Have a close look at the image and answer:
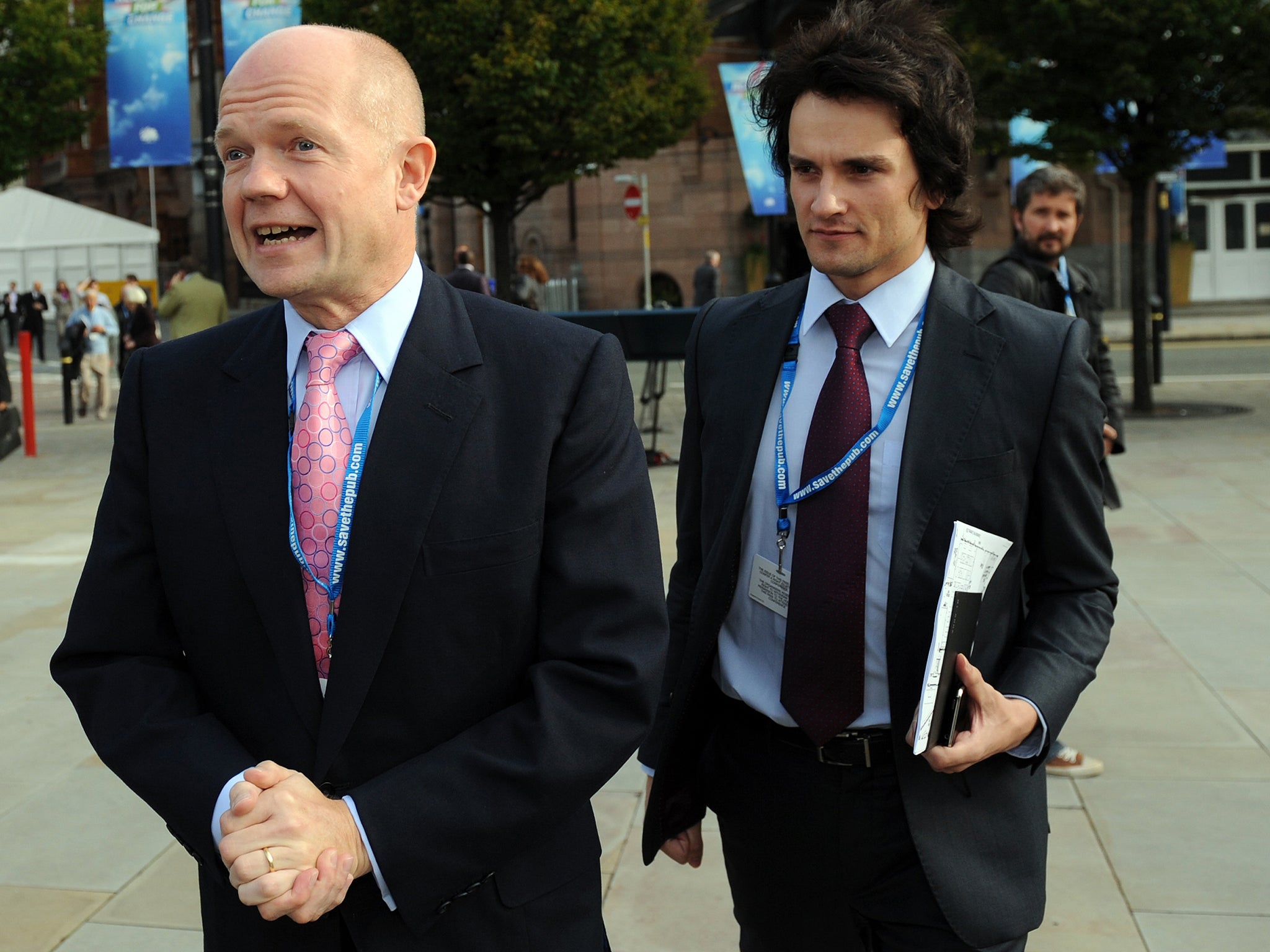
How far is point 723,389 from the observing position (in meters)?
2.46

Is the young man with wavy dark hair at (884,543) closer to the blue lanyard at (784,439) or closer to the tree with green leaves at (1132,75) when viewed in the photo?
the blue lanyard at (784,439)

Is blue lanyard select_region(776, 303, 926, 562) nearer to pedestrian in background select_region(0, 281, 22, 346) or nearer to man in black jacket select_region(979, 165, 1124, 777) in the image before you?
man in black jacket select_region(979, 165, 1124, 777)

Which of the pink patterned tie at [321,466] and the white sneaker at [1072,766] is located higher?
the pink patterned tie at [321,466]

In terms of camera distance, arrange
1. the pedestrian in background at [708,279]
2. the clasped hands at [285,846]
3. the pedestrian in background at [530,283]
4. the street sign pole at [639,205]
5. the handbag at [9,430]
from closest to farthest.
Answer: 1. the clasped hands at [285,846]
2. the handbag at [9,430]
3. the pedestrian in background at [530,283]
4. the pedestrian in background at [708,279]
5. the street sign pole at [639,205]

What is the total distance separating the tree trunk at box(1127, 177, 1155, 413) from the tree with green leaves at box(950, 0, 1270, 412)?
16 mm

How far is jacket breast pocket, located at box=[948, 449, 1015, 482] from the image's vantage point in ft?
7.21

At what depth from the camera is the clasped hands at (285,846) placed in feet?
5.19

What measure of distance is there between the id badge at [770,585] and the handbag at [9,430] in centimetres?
1144

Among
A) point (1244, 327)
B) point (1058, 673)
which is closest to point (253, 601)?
point (1058, 673)

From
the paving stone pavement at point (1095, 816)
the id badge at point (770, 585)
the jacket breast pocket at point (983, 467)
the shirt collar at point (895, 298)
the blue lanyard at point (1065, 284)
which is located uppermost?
the blue lanyard at point (1065, 284)

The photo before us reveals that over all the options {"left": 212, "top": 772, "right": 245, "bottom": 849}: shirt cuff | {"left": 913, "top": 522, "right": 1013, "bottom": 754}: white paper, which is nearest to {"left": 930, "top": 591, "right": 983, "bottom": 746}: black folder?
{"left": 913, "top": 522, "right": 1013, "bottom": 754}: white paper

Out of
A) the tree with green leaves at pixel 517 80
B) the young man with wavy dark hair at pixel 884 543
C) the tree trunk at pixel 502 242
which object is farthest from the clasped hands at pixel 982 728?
the tree trunk at pixel 502 242

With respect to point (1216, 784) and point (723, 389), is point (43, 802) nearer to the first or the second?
point (723, 389)

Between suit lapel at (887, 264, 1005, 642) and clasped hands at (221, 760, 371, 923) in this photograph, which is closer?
clasped hands at (221, 760, 371, 923)
